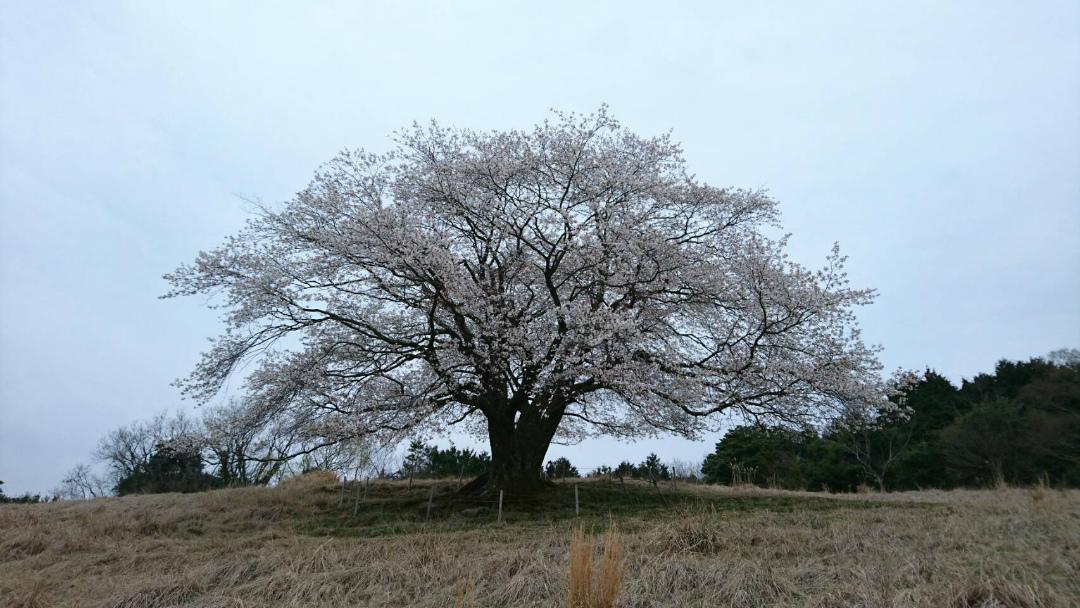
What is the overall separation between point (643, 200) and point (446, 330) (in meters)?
4.75

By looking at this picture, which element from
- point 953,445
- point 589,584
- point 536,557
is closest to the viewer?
point 589,584

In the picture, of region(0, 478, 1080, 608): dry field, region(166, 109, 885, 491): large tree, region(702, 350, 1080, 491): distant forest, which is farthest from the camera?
region(702, 350, 1080, 491): distant forest

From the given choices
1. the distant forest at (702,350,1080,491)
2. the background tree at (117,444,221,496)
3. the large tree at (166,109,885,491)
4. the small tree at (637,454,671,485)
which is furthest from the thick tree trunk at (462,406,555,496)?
the background tree at (117,444,221,496)

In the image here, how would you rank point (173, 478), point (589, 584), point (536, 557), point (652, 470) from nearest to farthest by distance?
point (589, 584), point (536, 557), point (652, 470), point (173, 478)

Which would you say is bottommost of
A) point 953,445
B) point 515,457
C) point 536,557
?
point 536,557

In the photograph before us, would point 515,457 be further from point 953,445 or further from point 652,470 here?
point 953,445

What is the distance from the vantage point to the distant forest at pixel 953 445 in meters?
22.9

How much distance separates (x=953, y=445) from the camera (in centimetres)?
2469

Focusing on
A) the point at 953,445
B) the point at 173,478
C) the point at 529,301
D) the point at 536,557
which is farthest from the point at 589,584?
the point at 173,478

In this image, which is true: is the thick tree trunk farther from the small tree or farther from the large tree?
the small tree

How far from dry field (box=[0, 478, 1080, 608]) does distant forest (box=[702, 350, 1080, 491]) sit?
1187 centimetres

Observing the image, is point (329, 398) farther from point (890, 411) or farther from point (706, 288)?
point (890, 411)

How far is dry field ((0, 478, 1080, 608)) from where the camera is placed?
5.45 meters

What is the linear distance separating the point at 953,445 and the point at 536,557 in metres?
23.2
